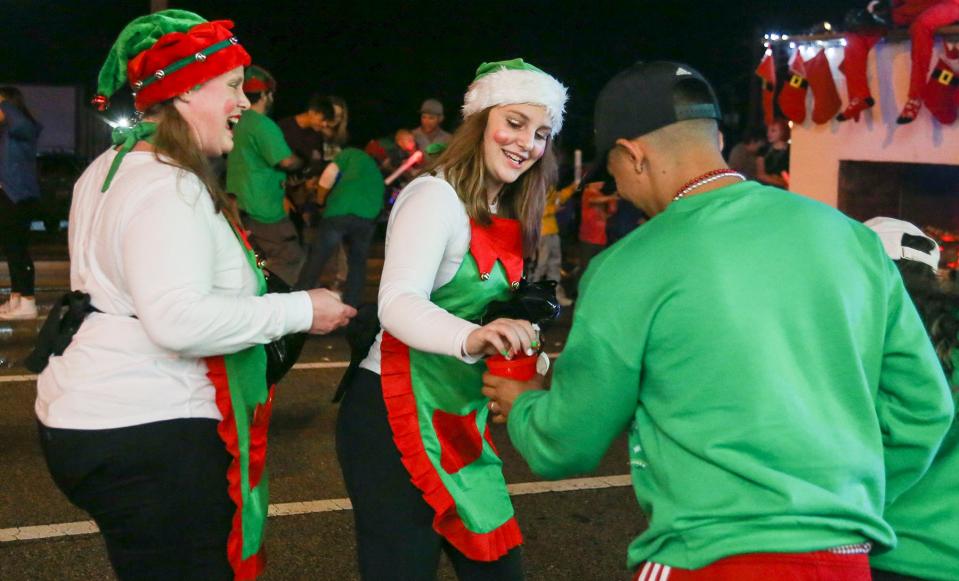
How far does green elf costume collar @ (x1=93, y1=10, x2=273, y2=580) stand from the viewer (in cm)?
282

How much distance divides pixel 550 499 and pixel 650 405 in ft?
11.4

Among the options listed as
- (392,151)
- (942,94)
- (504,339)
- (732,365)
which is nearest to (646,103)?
(732,365)

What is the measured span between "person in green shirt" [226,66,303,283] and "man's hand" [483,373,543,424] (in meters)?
6.04

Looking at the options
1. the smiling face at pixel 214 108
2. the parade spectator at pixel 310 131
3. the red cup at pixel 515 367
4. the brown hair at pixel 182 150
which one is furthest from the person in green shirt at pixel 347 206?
the red cup at pixel 515 367

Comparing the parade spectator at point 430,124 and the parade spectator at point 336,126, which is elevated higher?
the parade spectator at point 336,126

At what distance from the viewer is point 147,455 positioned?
2.68m

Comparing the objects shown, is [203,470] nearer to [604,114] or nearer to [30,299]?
[604,114]

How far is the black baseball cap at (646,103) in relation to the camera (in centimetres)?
223

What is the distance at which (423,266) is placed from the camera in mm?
3004

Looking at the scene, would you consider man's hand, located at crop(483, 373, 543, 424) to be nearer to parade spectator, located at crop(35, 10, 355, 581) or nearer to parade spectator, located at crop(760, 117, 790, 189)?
parade spectator, located at crop(35, 10, 355, 581)

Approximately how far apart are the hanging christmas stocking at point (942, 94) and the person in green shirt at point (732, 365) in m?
7.16

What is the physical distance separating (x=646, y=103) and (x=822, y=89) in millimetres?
8449

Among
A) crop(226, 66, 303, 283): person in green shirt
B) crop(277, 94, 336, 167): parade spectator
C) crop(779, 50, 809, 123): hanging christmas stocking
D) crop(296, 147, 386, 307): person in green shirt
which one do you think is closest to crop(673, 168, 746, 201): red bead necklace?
crop(226, 66, 303, 283): person in green shirt

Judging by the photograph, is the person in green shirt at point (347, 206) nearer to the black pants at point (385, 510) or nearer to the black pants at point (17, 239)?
the black pants at point (17, 239)
